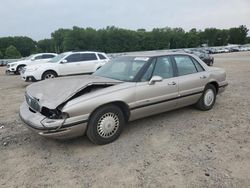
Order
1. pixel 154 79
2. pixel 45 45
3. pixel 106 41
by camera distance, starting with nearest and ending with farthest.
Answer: pixel 154 79
pixel 106 41
pixel 45 45

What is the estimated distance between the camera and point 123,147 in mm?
3922

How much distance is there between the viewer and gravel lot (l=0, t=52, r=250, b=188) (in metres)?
3.04

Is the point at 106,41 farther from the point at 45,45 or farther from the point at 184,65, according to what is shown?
the point at 184,65

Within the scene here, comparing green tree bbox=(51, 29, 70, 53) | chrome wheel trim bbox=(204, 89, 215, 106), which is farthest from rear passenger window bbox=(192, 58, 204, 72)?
green tree bbox=(51, 29, 70, 53)

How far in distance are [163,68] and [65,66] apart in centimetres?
712

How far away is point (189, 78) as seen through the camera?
5207 millimetres

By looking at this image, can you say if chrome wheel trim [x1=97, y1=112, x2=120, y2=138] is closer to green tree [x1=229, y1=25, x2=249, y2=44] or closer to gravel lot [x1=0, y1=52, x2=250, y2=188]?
gravel lot [x1=0, y1=52, x2=250, y2=188]

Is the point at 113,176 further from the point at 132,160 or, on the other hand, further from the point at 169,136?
the point at 169,136

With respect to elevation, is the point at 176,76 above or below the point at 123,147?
above

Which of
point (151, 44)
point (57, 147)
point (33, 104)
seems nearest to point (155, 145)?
point (57, 147)

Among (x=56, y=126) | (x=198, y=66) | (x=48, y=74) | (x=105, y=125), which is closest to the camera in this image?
(x=56, y=126)

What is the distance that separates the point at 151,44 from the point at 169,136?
287 ft

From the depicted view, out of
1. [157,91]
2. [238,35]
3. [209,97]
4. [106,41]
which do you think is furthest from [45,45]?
[157,91]

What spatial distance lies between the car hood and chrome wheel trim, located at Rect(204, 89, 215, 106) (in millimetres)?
2486
